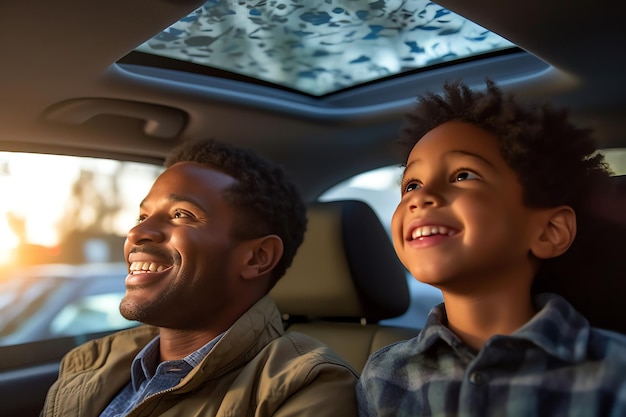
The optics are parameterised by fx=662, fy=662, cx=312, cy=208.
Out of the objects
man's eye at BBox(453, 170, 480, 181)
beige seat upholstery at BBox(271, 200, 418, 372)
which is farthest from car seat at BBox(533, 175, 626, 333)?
beige seat upholstery at BBox(271, 200, 418, 372)

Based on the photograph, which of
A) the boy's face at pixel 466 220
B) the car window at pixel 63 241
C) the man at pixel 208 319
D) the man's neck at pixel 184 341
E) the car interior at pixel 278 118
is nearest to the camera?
the boy's face at pixel 466 220

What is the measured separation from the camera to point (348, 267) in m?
2.29

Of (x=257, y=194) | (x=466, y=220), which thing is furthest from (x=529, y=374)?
(x=257, y=194)

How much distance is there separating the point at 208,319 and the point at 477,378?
91cm

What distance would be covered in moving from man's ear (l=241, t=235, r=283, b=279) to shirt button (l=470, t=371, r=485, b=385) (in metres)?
0.88

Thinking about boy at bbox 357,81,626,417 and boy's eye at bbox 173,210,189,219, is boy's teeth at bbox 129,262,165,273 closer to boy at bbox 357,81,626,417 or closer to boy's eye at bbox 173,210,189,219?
boy's eye at bbox 173,210,189,219

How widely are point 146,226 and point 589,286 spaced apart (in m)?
1.22

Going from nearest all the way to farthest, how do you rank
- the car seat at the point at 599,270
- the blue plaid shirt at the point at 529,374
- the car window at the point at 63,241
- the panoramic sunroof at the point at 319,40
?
the blue plaid shirt at the point at 529,374 < the car seat at the point at 599,270 < the panoramic sunroof at the point at 319,40 < the car window at the point at 63,241

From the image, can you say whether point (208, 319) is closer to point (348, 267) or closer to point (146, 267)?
point (146, 267)

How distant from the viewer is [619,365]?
127cm

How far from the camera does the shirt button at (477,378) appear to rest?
1.33 metres

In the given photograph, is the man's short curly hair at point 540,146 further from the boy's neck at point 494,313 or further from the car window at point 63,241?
the car window at point 63,241

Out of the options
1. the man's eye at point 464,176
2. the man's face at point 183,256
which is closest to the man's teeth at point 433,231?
the man's eye at point 464,176

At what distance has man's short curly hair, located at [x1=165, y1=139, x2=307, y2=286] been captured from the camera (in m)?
2.10
